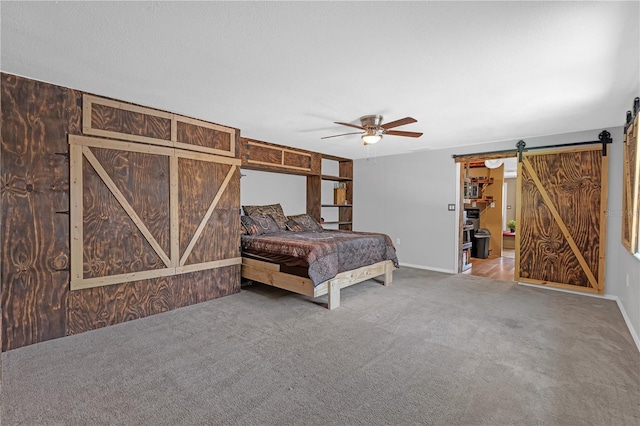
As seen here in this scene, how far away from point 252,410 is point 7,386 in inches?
65.9

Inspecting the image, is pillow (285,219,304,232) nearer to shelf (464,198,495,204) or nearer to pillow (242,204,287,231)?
pillow (242,204,287,231)

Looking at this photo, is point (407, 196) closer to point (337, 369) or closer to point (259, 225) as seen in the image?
point (259, 225)

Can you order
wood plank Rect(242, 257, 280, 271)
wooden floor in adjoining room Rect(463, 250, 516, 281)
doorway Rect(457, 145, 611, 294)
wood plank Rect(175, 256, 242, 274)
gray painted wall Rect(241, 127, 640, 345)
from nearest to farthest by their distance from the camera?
wood plank Rect(175, 256, 242, 274) < wood plank Rect(242, 257, 280, 271) < doorway Rect(457, 145, 611, 294) < wooden floor in adjoining room Rect(463, 250, 516, 281) < gray painted wall Rect(241, 127, 640, 345)

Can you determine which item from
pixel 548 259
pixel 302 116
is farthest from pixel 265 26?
pixel 548 259

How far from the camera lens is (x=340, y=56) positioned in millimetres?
2154

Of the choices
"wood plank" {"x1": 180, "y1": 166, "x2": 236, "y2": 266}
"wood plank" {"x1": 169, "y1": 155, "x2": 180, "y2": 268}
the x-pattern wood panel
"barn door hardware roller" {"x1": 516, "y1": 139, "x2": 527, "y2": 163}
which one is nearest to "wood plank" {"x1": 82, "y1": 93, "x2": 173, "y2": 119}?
the x-pattern wood panel

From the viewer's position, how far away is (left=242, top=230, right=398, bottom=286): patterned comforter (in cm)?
349

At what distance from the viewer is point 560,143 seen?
4.34m

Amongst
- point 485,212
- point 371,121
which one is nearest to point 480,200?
point 485,212

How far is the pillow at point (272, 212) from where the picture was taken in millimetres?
5102

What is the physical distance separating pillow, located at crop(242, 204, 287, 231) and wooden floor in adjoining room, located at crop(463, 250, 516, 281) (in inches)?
138

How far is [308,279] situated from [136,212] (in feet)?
6.60

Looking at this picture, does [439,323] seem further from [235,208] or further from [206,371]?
[235,208]

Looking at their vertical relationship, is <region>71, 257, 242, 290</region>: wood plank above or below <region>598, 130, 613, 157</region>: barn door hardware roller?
below
